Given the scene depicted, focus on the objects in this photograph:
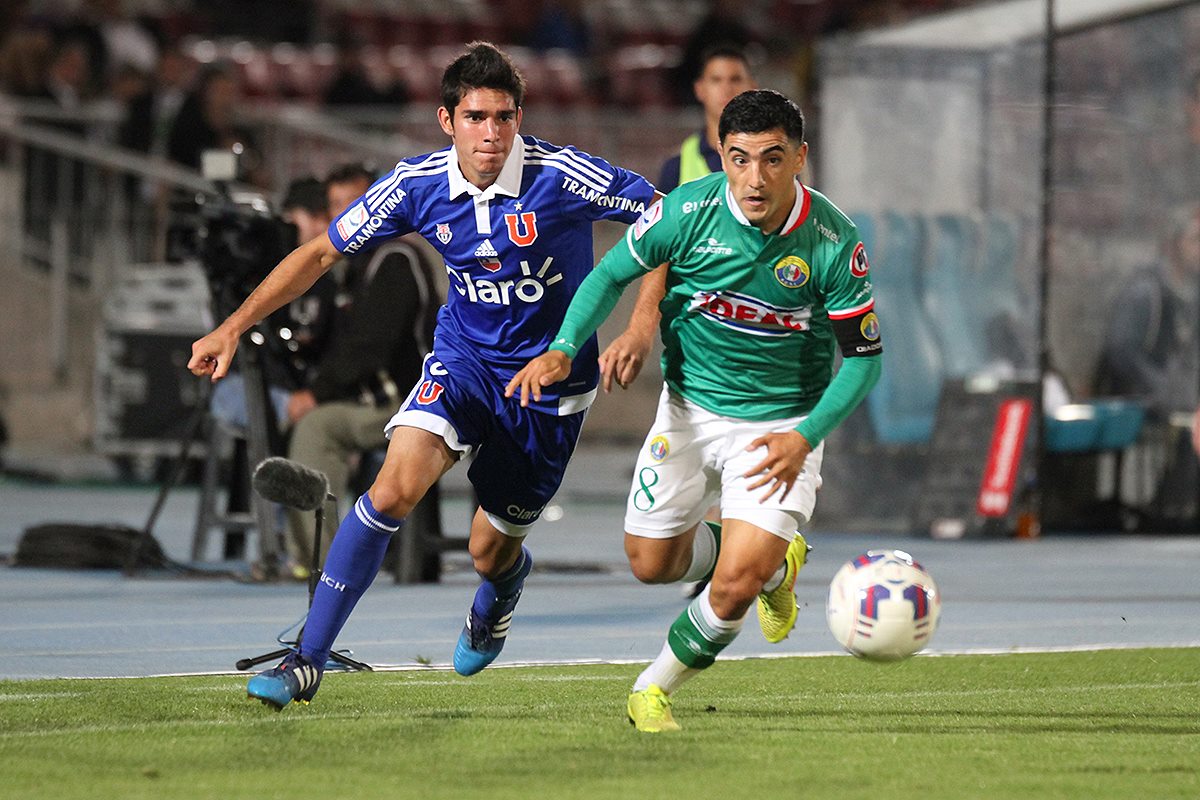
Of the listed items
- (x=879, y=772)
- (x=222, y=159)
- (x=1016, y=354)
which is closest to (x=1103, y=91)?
(x=1016, y=354)

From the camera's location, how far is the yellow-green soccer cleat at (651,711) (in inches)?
234

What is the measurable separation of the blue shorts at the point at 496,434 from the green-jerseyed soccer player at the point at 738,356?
42cm

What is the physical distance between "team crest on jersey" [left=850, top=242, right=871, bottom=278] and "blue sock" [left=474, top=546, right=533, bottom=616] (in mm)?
1849

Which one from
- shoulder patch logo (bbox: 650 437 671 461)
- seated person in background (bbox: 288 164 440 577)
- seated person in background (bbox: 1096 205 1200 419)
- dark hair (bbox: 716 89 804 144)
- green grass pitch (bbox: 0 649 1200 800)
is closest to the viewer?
green grass pitch (bbox: 0 649 1200 800)

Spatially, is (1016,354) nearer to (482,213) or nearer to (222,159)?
(222,159)

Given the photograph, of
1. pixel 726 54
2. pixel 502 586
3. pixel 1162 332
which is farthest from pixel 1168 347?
pixel 502 586

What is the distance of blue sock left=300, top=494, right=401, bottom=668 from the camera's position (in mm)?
6355

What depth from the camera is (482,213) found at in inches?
258

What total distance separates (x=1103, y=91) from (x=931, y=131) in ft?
4.19

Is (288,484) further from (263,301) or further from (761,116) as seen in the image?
(761,116)

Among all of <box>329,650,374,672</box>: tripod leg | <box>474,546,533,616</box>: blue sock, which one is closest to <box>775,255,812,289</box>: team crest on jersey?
<box>474,546,533,616</box>: blue sock

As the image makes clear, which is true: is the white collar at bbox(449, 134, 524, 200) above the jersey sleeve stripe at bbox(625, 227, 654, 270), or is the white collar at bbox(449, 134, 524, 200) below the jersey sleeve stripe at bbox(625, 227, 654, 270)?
above

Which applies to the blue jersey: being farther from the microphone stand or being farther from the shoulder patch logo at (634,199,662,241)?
the microphone stand

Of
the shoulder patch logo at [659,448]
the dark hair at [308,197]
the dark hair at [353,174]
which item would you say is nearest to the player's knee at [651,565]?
the shoulder patch logo at [659,448]
